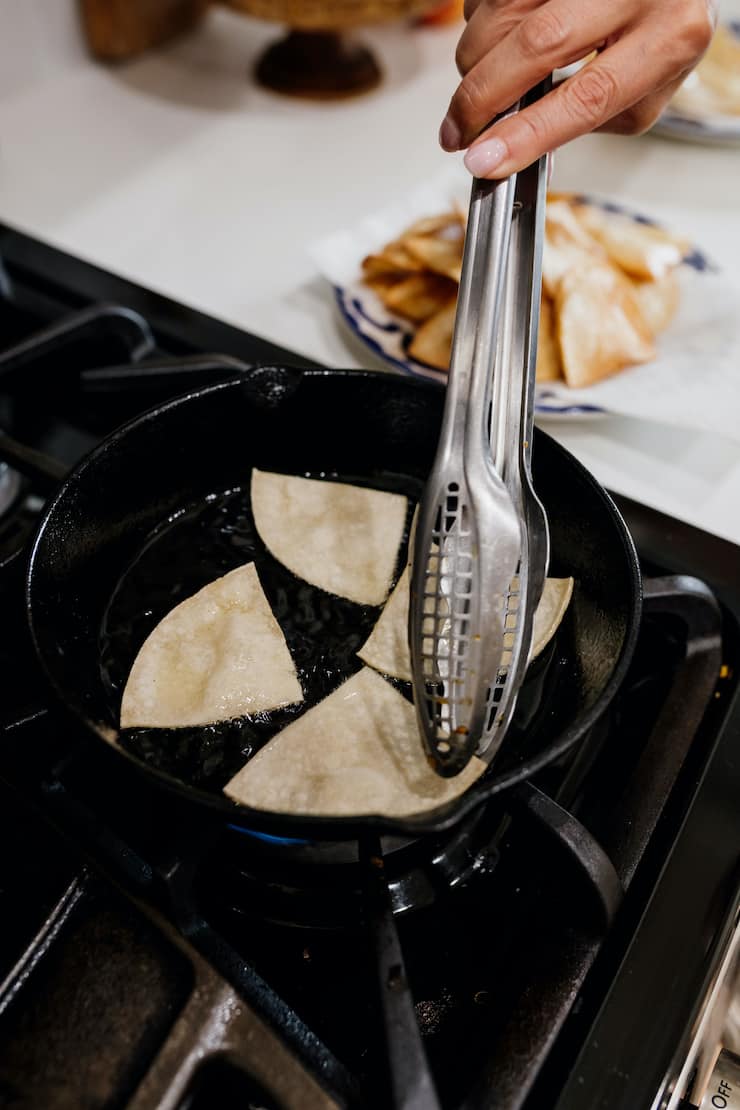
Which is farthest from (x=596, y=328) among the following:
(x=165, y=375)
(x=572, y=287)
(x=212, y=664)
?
(x=212, y=664)

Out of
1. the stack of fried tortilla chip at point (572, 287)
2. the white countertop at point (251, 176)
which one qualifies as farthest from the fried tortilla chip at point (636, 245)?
the white countertop at point (251, 176)

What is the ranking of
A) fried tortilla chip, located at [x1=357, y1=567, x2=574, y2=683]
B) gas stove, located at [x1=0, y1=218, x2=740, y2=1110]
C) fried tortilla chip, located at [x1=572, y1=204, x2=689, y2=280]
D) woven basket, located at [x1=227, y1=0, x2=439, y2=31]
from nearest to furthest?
gas stove, located at [x1=0, y1=218, x2=740, y2=1110] → fried tortilla chip, located at [x1=357, y1=567, x2=574, y2=683] → fried tortilla chip, located at [x1=572, y1=204, x2=689, y2=280] → woven basket, located at [x1=227, y1=0, x2=439, y2=31]

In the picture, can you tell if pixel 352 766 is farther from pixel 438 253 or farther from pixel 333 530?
pixel 438 253

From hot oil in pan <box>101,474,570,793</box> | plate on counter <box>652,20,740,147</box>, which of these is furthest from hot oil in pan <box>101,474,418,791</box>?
plate on counter <box>652,20,740,147</box>

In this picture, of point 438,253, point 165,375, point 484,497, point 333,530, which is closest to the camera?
point 484,497

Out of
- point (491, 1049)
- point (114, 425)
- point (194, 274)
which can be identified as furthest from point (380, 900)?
point (194, 274)

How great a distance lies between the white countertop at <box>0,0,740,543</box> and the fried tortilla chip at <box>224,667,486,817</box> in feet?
1.45

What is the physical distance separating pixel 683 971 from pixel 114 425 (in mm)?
792

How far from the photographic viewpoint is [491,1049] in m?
0.58

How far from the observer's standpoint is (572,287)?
106 cm

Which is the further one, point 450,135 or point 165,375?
point 165,375

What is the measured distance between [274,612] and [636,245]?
28.6 inches

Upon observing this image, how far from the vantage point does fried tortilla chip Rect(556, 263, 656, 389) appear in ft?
3.42

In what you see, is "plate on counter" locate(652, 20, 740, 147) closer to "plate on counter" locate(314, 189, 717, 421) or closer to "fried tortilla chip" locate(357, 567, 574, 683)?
"plate on counter" locate(314, 189, 717, 421)
